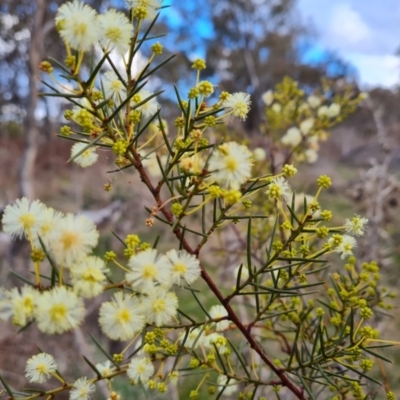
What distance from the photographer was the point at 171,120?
6.58 metres

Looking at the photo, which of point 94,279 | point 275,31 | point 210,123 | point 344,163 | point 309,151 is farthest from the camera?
point 275,31

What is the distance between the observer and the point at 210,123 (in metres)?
0.41

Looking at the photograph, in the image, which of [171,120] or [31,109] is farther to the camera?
[171,120]

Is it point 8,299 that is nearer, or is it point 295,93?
point 8,299

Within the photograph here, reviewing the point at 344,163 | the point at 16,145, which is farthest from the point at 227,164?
the point at 344,163

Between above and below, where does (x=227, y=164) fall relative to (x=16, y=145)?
below

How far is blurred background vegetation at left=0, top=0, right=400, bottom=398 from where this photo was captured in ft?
5.41

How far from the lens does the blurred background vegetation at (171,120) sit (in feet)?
5.41

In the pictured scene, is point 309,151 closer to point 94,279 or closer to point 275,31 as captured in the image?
point 94,279

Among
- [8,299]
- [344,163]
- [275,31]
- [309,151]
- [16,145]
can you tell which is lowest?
[8,299]

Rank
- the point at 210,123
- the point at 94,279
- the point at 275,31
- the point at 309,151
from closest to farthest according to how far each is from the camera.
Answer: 1. the point at 94,279
2. the point at 210,123
3. the point at 309,151
4. the point at 275,31

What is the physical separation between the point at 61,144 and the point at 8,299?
352 inches

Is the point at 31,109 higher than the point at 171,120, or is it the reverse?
the point at 171,120

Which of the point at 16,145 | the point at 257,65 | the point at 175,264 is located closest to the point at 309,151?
the point at 175,264
